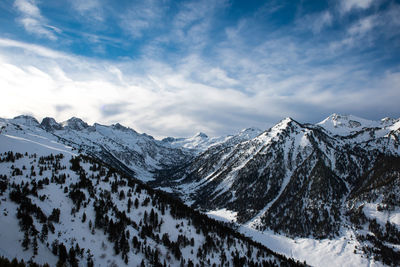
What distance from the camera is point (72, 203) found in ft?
208

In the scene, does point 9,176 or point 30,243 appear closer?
point 30,243

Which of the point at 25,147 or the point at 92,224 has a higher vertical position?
the point at 25,147

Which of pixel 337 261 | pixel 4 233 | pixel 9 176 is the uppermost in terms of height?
pixel 9 176

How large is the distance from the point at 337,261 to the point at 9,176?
234 m

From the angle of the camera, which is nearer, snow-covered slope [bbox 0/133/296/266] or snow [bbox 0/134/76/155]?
snow-covered slope [bbox 0/133/296/266]

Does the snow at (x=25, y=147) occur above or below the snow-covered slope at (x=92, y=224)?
above

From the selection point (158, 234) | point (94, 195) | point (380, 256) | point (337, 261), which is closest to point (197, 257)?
point (158, 234)

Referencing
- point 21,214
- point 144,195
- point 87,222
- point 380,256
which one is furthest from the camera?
point 380,256

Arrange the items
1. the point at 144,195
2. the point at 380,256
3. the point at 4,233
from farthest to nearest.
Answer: the point at 380,256 → the point at 144,195 → the point at 4,233

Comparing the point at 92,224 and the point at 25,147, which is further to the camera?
the point at 25,147

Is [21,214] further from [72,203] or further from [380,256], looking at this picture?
[380,256]

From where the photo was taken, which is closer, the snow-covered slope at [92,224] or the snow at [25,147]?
the snow-covered slope at [92,224]

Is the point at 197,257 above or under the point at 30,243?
under

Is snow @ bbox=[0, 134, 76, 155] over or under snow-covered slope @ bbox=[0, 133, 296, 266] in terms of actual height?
over
